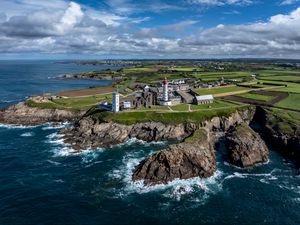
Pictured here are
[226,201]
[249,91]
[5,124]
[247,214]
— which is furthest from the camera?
[249,91]

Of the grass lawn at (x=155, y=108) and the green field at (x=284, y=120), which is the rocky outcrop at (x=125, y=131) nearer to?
the grass lawn at (x=155, y=108)

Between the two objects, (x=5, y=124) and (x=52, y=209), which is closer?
(x=52, y=209)

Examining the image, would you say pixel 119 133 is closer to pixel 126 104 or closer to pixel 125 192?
pixel 126 104

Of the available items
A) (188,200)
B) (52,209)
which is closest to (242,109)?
(188,200)

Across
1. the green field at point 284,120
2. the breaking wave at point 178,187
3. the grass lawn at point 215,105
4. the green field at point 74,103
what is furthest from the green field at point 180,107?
the breaking wave at point 178,187

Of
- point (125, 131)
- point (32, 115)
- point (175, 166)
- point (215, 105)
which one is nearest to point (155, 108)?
point (125, 131)

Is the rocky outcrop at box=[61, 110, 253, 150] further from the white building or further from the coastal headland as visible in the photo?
the white building

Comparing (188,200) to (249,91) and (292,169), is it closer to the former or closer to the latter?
(292,169)
